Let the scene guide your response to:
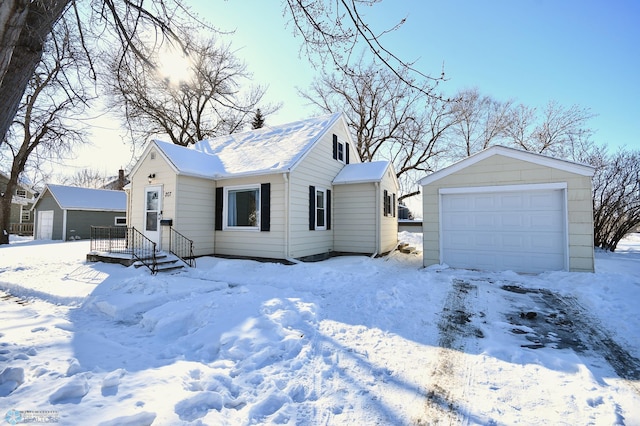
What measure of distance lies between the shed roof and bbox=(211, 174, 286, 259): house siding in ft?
14.8

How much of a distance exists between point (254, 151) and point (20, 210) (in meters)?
30.9

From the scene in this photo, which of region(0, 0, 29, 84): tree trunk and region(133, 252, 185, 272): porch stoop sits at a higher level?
region(0, 0, 29, 84): tree trunk

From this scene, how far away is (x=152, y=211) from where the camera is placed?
10203mm

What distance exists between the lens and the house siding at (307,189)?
32.3 ft

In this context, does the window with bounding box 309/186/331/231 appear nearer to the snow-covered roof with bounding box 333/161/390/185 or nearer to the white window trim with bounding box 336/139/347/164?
the snow-covered roof with bounding box 333/161/390/185

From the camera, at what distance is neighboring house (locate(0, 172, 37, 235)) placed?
25.5 metres

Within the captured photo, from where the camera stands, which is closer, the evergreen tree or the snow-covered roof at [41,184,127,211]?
A: the snow-covered roof at [41,184,127,211]

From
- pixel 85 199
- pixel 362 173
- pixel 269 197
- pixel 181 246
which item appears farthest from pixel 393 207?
pixel 85 199

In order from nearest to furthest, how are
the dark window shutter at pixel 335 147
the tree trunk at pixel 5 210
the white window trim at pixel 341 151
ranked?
the dark window shutter at pixel 335 147 → the white window trim at pixel 341 151 → the tree trunk at pixel 5 210

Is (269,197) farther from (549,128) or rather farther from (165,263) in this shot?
(549,128)

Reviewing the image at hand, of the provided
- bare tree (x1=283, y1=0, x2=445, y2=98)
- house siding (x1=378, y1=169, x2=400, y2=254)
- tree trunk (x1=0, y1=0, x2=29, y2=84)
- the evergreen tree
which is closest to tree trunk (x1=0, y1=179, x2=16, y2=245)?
the evergreen tree

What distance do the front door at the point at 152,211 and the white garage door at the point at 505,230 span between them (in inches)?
357

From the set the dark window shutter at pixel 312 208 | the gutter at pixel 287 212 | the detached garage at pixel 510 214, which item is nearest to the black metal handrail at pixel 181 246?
the gutter at pixel 287 212

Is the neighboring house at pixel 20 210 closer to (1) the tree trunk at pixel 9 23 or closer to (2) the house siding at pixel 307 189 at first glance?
(2) the house siding at pixel 307 189
